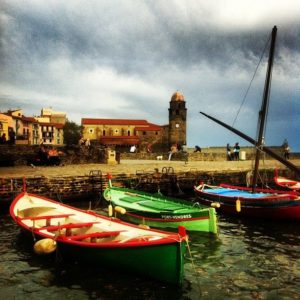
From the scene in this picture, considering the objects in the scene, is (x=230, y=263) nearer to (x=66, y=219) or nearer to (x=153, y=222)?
(x=153, y=222)

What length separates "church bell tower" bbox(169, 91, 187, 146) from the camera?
273 ft

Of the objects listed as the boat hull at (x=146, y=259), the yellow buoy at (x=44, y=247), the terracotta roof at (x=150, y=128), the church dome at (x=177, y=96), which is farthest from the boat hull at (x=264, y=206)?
the terracotta roof at (x=150, y=128)

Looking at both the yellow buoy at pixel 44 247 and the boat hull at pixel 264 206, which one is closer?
the yellow buoy at pixel 44 247

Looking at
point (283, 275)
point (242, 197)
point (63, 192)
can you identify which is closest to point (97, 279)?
point (283, 275)

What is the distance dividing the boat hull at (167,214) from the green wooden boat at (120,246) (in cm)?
221

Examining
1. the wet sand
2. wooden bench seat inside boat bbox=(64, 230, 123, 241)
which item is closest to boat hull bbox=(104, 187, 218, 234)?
wooden bench seat inside boat bbox=(64, 230, 123, 241)

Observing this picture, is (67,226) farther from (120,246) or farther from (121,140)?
(121,140)

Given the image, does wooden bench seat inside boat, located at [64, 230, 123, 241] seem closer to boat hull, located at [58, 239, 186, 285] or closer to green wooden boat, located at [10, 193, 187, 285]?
green wooden boat, located at [10, 193, 187, 285]

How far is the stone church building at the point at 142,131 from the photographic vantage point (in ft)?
273

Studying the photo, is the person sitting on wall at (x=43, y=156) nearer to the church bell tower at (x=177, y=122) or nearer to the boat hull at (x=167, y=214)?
the boat hull at (x=167, y=214)

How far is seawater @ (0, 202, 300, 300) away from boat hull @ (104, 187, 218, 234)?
0.67m

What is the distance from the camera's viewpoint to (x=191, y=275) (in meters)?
9.48

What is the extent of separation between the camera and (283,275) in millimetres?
9695

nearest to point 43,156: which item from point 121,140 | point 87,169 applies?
point 87,169
